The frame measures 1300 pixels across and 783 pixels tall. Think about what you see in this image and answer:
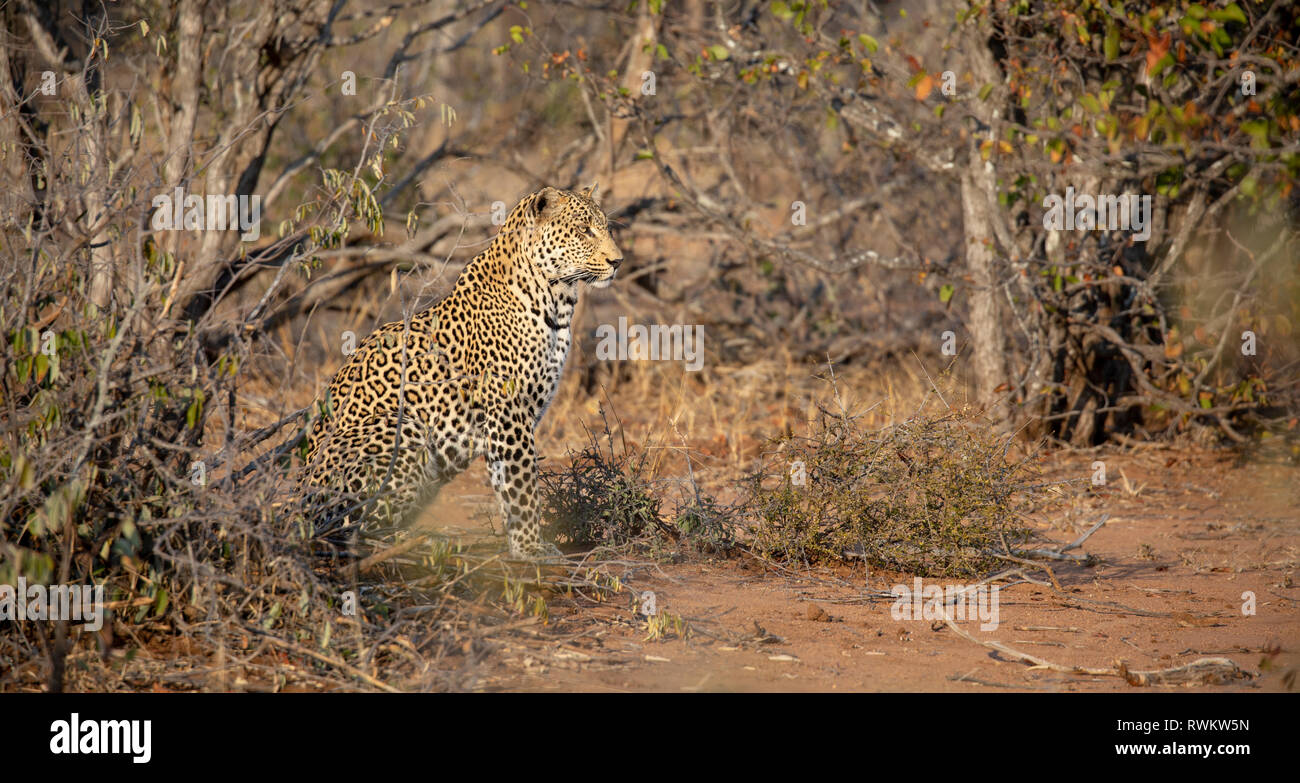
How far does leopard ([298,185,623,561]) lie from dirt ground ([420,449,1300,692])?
34.3 inches

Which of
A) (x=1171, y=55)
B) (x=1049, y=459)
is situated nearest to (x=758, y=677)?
(x=1171, y=55)

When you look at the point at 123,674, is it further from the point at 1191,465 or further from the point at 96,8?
the point at 1191,465

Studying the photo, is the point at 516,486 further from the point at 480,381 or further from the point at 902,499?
the point at 902,499

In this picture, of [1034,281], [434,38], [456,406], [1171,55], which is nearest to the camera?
[456,406]

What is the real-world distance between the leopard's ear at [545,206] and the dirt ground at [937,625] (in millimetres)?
2017

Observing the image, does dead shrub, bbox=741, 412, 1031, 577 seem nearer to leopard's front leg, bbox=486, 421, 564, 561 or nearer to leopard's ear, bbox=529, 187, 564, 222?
leopard's front leg, bbox=486, 421, 564, 561

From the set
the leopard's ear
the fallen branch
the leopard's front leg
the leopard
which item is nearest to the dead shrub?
the leopard's front leg

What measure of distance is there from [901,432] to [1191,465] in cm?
409

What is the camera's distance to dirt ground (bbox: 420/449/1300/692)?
17.2ft

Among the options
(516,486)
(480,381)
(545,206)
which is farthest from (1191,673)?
(545,206)

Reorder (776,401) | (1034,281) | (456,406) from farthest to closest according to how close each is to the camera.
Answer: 1. (776,401)
2. (1034,281)
3. (456,406)

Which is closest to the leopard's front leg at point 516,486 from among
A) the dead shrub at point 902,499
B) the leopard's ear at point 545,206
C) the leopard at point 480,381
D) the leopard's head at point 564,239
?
the leopard at point 480,381

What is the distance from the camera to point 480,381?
6.68m

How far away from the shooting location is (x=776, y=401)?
11.7 meters
